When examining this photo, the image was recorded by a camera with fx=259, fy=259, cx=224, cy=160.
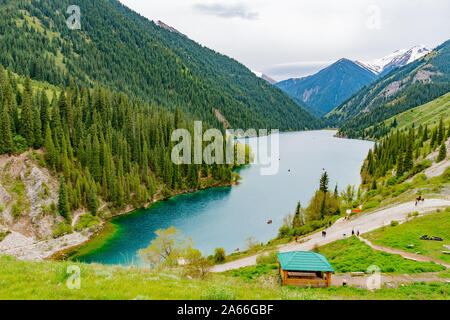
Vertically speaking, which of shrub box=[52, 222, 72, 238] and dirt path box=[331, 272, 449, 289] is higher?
dirt path box=[331, 272, 449, 289]

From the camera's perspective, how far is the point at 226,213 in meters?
77.4

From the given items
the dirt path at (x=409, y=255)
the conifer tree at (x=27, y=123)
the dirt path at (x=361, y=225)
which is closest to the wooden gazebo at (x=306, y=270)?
the dirt path at (x=409, y=255)

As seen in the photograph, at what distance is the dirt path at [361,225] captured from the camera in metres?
39.7

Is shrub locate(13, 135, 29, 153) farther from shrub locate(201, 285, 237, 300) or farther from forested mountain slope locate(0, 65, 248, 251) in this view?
shrub locate(201, 285, 237, 300)

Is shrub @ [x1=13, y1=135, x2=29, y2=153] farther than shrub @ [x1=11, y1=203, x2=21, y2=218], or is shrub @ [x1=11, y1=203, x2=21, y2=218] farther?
shrub @ [x1=13, y1=135, x2=29, y2=153]

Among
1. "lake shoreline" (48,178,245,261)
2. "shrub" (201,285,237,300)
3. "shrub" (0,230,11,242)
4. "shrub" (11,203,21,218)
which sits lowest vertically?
"lake shoreline" (48,178,245,261)

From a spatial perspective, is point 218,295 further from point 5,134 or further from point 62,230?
point 5,134

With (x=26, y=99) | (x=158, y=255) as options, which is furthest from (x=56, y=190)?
(x=158, y=255)

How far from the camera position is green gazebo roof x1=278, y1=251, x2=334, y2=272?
2192cm

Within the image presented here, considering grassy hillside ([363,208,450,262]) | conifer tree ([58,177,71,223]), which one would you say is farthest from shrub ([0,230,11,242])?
grassy hillside ([363,208,450,262])

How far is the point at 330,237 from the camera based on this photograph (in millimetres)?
42031

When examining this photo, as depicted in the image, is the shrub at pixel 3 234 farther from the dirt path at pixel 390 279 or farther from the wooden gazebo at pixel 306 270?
the dirt path at pixel 390 279

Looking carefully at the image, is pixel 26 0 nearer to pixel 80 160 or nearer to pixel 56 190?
pixel 80 160
